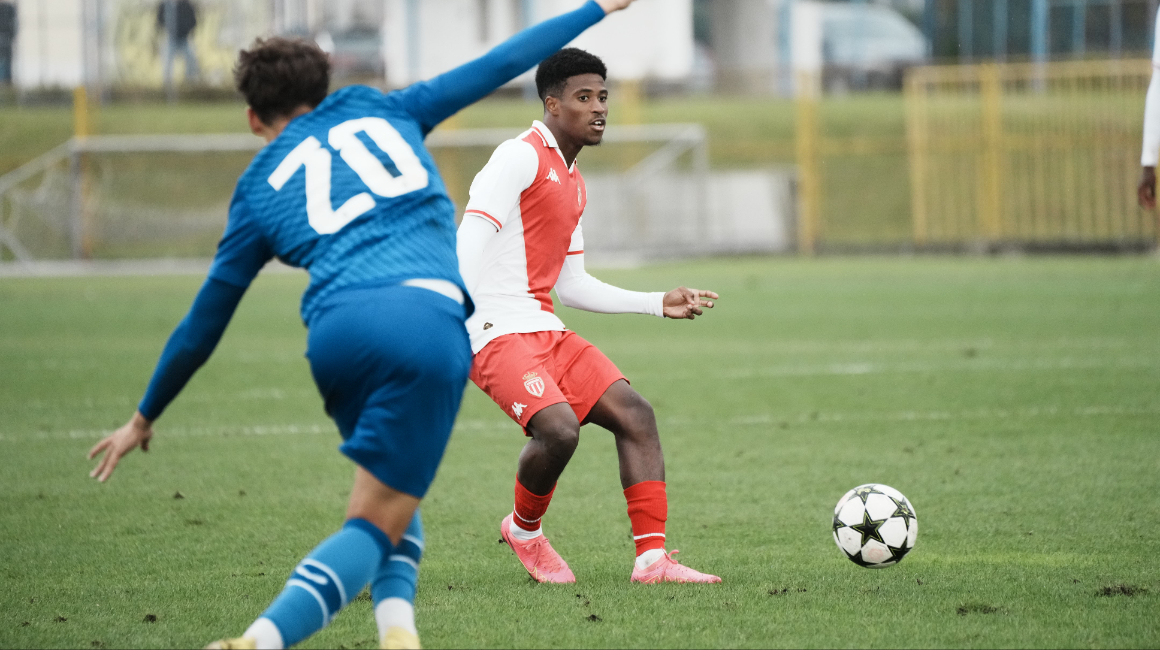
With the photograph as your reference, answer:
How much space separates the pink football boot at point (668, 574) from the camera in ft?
15.0

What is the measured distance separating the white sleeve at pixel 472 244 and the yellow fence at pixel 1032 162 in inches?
811

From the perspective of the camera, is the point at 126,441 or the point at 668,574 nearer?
the point at 126,441

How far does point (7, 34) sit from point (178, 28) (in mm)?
3886

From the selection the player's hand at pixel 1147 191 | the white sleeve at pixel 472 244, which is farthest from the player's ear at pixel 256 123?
the player's hand at pixel 1147 191

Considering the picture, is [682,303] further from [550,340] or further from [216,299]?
[216,299]

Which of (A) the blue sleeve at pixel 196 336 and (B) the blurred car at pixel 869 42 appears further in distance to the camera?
(B) the blurred car at pixel 869 42

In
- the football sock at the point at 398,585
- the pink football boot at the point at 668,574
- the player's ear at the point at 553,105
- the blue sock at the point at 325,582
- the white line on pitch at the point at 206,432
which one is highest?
the player's ear at the point at 553,105

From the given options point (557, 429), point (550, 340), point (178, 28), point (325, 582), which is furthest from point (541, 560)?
point (178, 28)

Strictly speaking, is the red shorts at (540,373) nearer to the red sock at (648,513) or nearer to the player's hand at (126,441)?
the red sock at (648,513)

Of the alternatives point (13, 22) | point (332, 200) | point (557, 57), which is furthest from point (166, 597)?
point (13, 22)

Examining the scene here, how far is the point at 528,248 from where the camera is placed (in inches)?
187

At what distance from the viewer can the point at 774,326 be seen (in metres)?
13.1

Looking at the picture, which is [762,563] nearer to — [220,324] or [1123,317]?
[220,324]

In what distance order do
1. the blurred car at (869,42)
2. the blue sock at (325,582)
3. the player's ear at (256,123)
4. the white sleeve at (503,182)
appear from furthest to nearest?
the blurred car at (869,42)
the white sleeve at (503,182)
the player's ear at (256,123)
the blue sock at (325,582)
